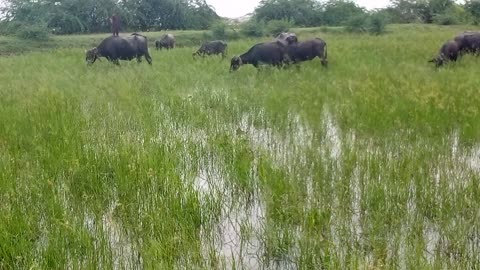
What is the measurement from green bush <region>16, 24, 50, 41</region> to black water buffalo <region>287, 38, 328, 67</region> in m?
14.7

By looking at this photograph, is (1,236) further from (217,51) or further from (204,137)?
(217,51)

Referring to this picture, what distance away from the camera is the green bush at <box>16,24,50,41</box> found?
70.2ft

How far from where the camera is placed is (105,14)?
28.4 meters

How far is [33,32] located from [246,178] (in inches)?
809

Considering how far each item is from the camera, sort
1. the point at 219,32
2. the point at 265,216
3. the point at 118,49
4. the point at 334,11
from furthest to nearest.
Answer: the point at 334,11 → the point at 219,32 → the point at 118,49 → the point at 265,216

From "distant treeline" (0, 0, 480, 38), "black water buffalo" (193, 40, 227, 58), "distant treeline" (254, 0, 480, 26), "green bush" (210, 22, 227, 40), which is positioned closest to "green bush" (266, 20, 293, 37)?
"distant treeline" (0, 0, 480, 38)

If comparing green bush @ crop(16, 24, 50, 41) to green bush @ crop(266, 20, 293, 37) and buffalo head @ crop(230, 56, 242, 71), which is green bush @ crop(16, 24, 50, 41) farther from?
buffalo head @ crop(230, 56, 242, 71)

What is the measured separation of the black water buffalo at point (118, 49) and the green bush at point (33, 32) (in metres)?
9.05

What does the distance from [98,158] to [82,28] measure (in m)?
25.0

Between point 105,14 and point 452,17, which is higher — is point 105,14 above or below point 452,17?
above

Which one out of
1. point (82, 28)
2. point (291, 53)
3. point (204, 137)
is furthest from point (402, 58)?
point (82, 28)

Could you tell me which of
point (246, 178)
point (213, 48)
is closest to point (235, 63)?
point (213, 48)

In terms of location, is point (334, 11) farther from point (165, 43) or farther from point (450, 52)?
point (450, 52)

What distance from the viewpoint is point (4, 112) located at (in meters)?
6.39
